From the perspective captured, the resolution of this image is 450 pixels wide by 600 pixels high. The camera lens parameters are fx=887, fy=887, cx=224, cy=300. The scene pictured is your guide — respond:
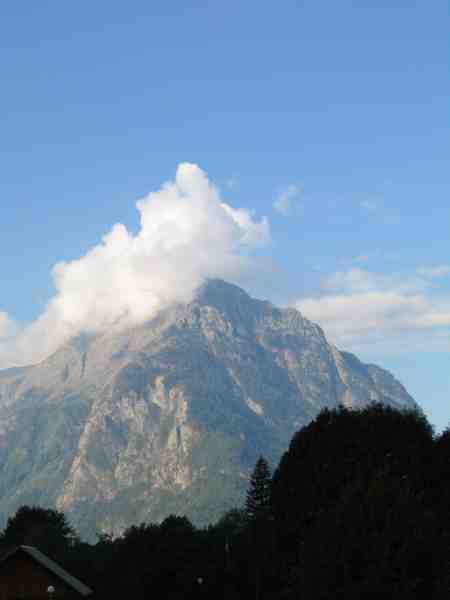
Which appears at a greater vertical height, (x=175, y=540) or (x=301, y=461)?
(x=301, y=461)

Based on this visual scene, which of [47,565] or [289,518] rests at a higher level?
[289,518]

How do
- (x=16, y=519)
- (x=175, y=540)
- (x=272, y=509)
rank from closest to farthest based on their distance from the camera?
1. (x=175, y=540)
2. (x=272, y=509)
3. (x=16, y=519)

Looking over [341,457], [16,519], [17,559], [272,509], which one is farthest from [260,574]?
[16,519]

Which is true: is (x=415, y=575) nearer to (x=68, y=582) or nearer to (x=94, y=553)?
(x=68, y=582)

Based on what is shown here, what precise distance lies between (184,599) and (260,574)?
14624mm

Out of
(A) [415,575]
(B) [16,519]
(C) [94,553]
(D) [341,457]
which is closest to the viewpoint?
(A) [415,575]

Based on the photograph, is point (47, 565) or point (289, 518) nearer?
point (47, 565)

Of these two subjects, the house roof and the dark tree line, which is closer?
the house roof

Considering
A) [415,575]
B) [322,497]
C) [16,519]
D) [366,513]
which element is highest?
[16,519]

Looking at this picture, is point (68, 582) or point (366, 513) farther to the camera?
point (68, 582)

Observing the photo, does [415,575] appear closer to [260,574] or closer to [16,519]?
[260,574]

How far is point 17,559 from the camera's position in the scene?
Result: 3253 inches

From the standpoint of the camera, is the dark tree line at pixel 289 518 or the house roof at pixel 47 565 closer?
the house roof at pixel 47 565

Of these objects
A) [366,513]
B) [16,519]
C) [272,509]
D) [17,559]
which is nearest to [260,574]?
[272,509]
